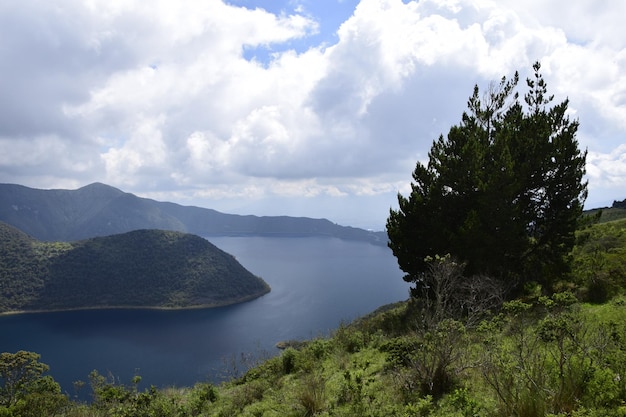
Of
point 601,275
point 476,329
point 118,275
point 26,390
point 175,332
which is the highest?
point 601,275

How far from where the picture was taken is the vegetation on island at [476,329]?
656 centimetres

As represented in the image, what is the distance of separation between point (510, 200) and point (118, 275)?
603 feet

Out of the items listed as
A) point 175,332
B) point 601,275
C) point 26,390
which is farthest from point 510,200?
point 175,332

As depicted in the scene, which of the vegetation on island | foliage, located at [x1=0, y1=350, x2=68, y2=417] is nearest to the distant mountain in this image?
foliage, located at [x1=0, y1=350, x2=68, y2=417]

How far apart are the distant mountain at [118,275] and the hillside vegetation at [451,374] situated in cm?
15203

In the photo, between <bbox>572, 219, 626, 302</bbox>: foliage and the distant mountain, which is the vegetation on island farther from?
the distant mountain

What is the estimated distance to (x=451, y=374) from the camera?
8.67 meters

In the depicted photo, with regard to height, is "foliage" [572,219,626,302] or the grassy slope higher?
"foliage" [572,219,626,302]

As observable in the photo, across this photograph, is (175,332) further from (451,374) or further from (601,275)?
(451,374)

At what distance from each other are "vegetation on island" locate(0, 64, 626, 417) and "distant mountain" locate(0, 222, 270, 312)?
490 ft

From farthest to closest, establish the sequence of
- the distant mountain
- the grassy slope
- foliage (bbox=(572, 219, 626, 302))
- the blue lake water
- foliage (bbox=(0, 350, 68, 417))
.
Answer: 1. the distant mountain
2. the blue lake water
3. foliage (bbox=(572, 219, 626, 302))
4. foliage (bbox=(0, 350, 68, 417))
5. the grassy slope

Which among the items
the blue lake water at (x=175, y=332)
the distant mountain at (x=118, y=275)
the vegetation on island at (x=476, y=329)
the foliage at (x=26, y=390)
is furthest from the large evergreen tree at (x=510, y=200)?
the distant mountain at (x=118, y=275)

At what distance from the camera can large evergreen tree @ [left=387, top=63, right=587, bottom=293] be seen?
18.7 meters

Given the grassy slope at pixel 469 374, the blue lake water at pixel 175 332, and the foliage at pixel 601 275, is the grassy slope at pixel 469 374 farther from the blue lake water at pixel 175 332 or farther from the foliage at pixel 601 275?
the blue lake water at pixel 175 332
